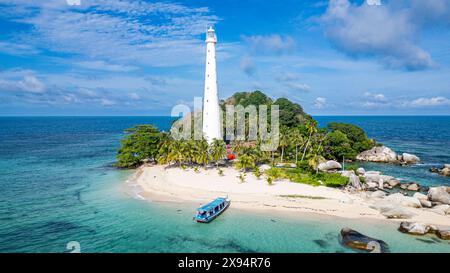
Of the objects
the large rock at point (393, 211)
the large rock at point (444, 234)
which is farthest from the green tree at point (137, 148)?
the large rock at point (444, 234)

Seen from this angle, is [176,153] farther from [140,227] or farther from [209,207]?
[140,227]

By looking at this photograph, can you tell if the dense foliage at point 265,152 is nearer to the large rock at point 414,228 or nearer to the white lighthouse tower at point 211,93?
the white lighthouse tower at point 211,93

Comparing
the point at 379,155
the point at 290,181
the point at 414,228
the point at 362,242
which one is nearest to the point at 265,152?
the point at 290,181

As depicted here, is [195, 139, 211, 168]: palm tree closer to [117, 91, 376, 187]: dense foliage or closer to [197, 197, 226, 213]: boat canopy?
[117, 91, 376, 187]: dense foliage

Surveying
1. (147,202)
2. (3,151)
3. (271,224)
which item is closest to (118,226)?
(147,202)

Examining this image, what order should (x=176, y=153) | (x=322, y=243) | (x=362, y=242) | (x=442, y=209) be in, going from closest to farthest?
(x=362, y=242), (x=322, y=243), (x=442, y=209), (x=176, y=153)

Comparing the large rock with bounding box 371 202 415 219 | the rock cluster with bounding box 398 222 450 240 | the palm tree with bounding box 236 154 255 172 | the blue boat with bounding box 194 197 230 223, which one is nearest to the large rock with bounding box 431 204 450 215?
the large rock with bounding box 371 202 415 219

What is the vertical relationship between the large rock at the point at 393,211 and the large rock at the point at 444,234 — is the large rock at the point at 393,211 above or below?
above
